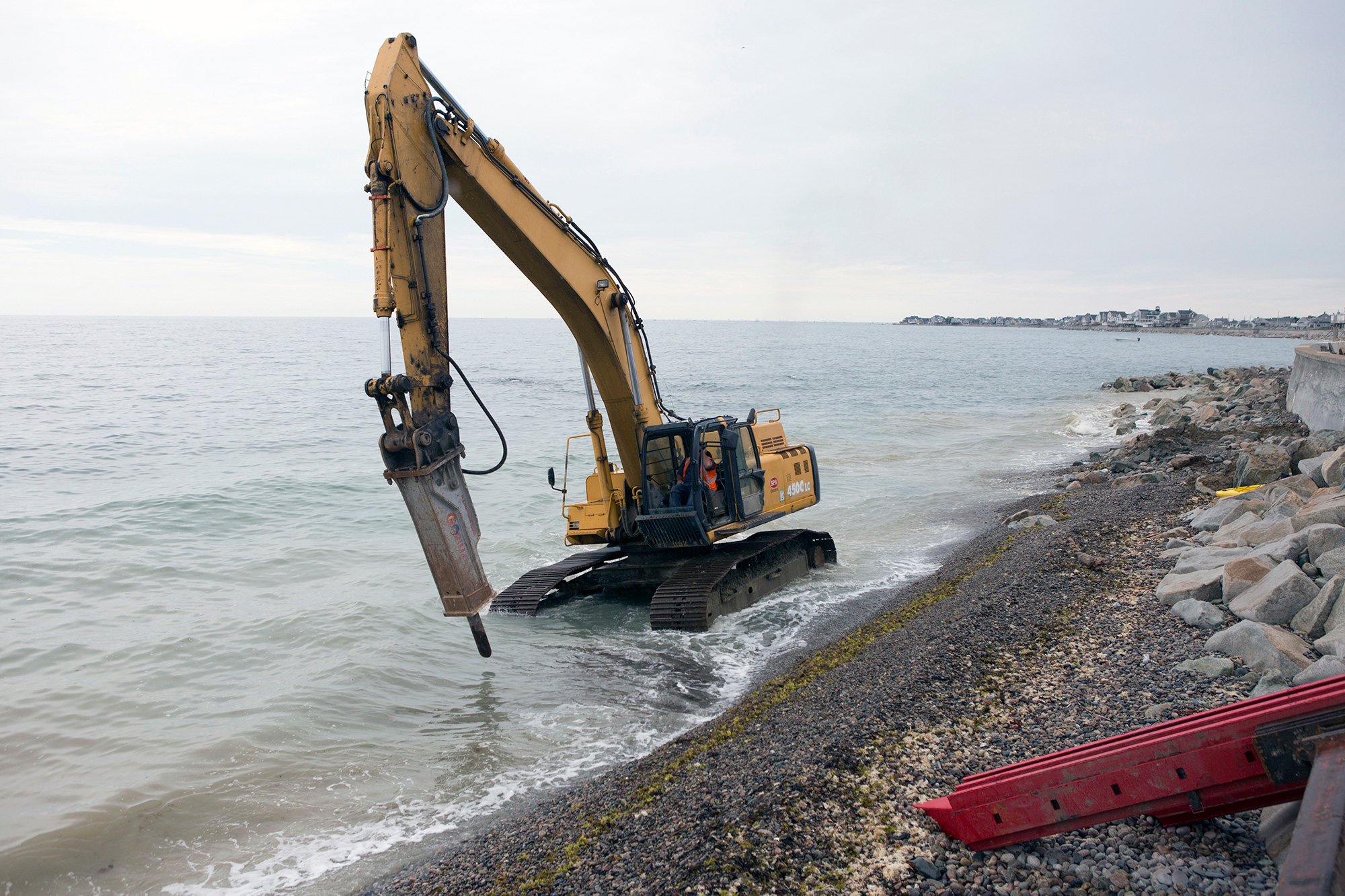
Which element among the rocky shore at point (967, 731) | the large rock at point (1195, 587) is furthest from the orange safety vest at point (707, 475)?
the large rock at point (1195, 587)

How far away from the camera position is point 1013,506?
16.0 meters

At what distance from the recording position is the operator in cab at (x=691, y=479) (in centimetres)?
1023

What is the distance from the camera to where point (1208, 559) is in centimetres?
766

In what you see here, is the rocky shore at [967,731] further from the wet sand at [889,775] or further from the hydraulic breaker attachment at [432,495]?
the hydraulic breaker attachment at [432,495]

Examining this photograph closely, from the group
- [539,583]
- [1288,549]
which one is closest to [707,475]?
[539,583]

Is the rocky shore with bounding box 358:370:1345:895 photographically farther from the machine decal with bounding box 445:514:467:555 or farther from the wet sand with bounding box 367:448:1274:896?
the machine decal with bounding box 445:514:467:555

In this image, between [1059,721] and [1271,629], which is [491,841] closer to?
[1059,721]

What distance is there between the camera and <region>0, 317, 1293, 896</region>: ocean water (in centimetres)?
584

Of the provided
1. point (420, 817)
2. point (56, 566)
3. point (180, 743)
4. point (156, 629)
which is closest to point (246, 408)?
point (56, 566)

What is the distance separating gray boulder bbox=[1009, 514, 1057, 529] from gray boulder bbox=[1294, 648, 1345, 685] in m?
7.49

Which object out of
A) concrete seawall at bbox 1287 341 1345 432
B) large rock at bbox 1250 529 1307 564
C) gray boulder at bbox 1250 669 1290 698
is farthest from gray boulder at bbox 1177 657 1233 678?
concrete seawall at bbox 1287 341 1345 432

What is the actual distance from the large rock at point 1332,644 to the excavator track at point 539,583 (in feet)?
26.2

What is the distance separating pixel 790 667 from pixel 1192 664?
3.64 metres

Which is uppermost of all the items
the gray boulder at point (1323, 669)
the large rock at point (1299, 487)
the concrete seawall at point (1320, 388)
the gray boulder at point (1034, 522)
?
the concrete seawall at point (1320, 388)
